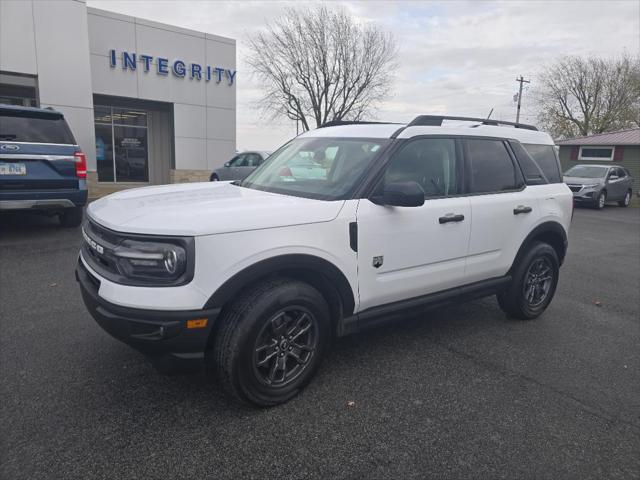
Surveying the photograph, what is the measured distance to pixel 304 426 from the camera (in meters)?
2.70

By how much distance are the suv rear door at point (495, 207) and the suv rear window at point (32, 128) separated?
6.19 meters

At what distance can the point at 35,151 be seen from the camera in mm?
6734

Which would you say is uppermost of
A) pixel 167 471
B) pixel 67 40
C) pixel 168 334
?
pixel 67 40

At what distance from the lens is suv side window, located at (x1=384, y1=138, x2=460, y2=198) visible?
3.41 metres

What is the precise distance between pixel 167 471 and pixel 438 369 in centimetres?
203

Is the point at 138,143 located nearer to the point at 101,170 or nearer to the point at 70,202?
the point at 101,170

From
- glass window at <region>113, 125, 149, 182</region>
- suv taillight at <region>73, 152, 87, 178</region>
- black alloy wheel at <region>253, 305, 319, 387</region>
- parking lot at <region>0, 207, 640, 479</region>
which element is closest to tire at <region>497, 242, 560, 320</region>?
parking lot at <region>0, 207, 640, 479</region>

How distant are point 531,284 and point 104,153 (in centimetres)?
1666

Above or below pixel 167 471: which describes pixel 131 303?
above

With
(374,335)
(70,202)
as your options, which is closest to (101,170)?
(70,202)

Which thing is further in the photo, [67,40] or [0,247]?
[67,40]

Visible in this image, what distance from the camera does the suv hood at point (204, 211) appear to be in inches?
98.0

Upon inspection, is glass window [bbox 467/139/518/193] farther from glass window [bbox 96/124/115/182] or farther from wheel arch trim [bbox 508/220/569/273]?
glass window [bbox 96/124/115/182]

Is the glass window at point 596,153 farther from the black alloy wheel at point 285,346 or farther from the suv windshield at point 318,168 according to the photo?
the black alloy wheel at point 285,346
